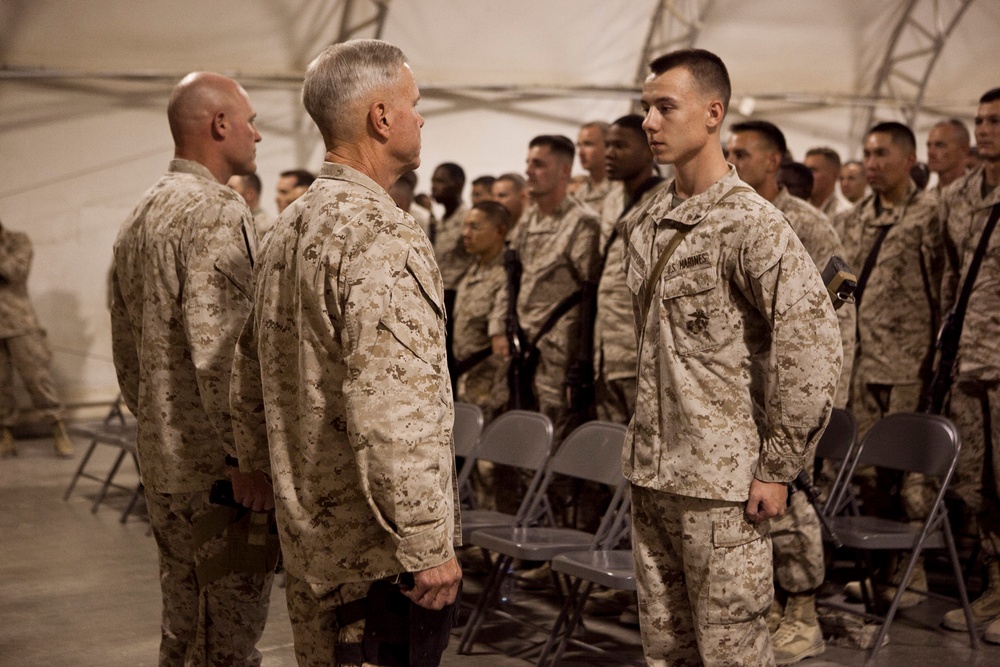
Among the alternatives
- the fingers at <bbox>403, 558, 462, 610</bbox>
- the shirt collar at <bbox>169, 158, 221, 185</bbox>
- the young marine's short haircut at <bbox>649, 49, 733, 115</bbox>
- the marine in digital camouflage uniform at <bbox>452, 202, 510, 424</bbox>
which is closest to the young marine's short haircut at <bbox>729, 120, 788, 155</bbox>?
the young marine's short haircut at <bbox>649, 49, 733, 115</bbox>

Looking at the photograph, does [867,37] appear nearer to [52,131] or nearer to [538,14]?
[538,14]

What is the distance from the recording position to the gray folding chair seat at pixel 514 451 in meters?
4.31

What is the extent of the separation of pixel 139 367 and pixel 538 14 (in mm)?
8667

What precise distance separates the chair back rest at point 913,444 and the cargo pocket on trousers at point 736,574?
1.59 metres

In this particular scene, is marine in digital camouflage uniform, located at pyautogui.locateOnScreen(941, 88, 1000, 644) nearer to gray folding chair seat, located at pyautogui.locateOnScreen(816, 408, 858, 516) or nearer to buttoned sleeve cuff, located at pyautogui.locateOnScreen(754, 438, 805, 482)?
gray folding chair seat, located at pyautogui.locateOnScreen(816, 408, 858, 516)

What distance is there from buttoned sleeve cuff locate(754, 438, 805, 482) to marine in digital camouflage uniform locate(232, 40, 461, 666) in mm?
832

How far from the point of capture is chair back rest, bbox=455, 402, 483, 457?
475 cm

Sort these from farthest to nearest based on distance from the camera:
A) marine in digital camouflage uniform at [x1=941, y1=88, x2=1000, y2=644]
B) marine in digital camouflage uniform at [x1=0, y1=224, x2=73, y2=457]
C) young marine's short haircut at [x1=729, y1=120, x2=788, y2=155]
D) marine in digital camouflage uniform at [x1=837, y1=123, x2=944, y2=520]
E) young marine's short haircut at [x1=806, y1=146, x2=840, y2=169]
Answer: marine in digital camouflage uniform at [x1=0, y1=224, x2=73, y2=457]
young marine's short haircut at [x1=806, y1=146, x2=840, y2=169]
marine in digital camouflage uniform at [x1=837, y1=123, x2=944, y2=520]
young marine's short haircut at [x1=729, y1=120, x2=788, y2=155]
marine in digital camouflage uniform at [x1=941, y1=88, x2=1000, y2=644]

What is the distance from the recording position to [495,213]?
596cm

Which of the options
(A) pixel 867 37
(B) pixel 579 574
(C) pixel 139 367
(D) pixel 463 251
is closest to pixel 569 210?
(D) pixel 463 251

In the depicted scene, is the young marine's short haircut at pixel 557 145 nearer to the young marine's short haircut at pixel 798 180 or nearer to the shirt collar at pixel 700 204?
the young marine's short haircut at pixel 798 180

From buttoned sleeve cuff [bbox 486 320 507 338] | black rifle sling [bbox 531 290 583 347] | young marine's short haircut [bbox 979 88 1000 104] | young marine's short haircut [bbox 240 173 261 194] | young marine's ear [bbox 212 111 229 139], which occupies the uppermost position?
young marine's short haircut [bbox 979 88 1000 104]

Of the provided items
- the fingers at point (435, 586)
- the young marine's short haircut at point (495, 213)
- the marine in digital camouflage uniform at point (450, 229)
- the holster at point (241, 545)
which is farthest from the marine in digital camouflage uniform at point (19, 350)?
the fingers at point (435, 586)

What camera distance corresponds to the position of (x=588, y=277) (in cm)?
522
